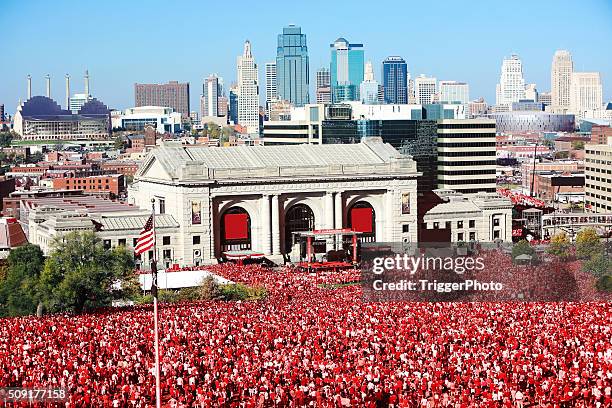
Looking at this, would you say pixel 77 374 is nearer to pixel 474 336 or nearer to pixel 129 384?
pixel 129 384

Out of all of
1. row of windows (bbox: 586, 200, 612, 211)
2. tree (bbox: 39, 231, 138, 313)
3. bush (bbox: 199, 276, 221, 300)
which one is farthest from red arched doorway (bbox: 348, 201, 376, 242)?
row of windows (bbox: 586, 200, 612, 211)

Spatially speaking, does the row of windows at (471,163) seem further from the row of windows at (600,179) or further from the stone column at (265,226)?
the stone column at (265,226)

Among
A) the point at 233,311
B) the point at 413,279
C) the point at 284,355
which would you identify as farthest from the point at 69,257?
the point at 284,355

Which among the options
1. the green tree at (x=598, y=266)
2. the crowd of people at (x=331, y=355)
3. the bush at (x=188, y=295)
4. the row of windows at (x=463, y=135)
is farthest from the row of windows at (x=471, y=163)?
the crowd of people at (x=331, y=355)

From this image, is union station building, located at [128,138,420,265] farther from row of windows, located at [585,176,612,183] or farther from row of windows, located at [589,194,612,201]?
row of windows, located at [585,176,612,183]

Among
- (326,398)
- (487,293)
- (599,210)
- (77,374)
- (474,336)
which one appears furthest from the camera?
(599,210)
